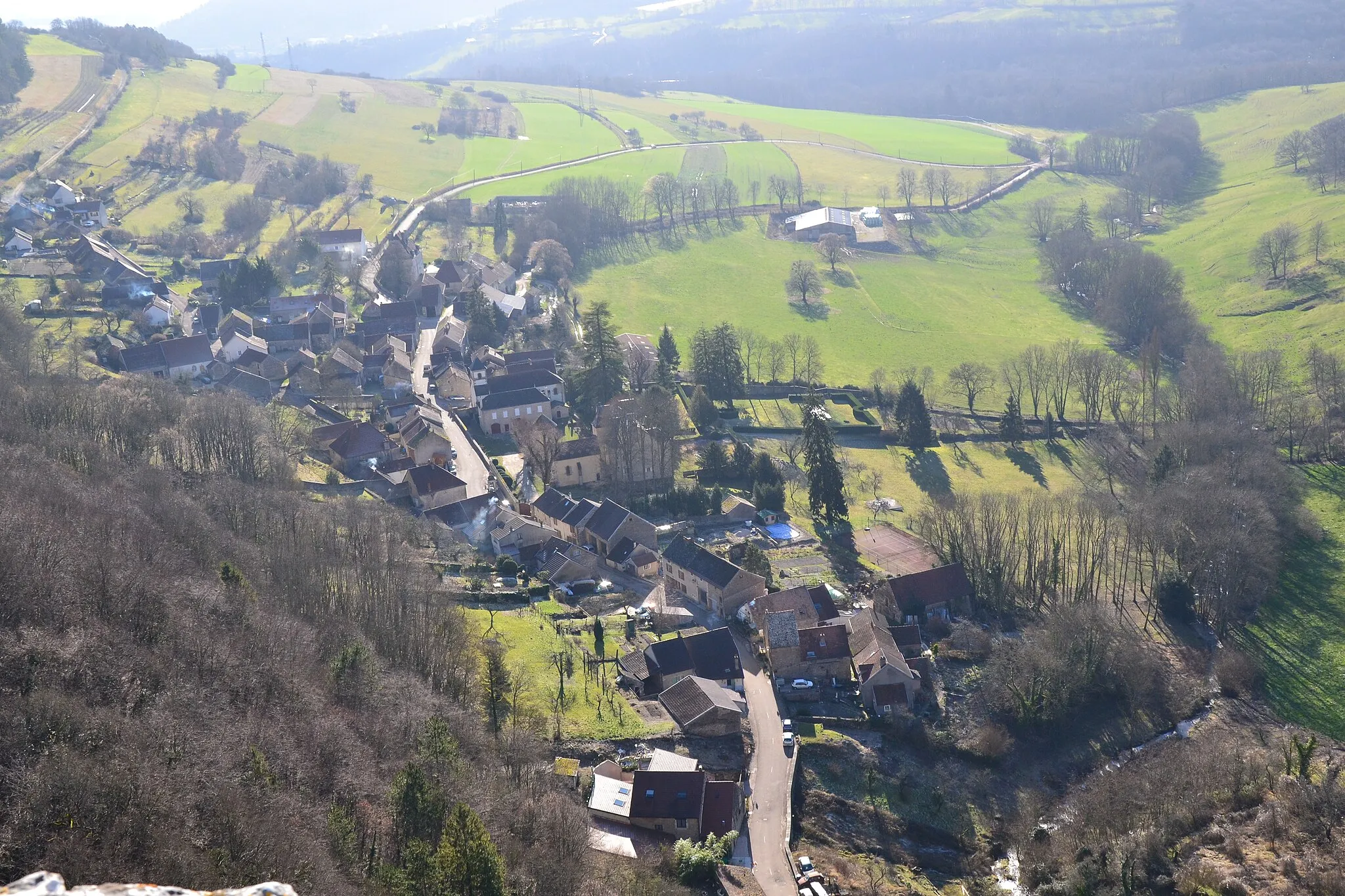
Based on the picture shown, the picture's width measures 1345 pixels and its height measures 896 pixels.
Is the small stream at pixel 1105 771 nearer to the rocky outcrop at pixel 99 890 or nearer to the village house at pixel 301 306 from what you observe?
the rocky outcrop at pixel 99 890

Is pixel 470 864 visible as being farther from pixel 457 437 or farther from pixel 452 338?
pixel 452 338

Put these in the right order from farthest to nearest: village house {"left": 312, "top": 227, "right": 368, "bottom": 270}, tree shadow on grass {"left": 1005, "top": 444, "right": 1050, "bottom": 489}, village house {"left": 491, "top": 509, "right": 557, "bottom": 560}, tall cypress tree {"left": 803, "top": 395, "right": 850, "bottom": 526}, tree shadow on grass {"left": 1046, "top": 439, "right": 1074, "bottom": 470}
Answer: village house {"left": 312, "top": 227, "right": 368, "bottom": 270}, tree shadow on grass {"left": 1046, "top": 439, "right": 1074, "bottom": 470}, tree shadow on grass {"left": 1005, "top": 444, "right": 1050, "bottom": 489}, tall cypress tree {"left": 803, "top": 395, "right": 850, "bottom": 526}, village house {"left": 491, "top": 509, "right": 557, "bottom": 560}

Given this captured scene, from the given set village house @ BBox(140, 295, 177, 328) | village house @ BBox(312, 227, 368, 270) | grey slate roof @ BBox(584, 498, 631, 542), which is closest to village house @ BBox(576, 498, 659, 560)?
grey slate roof @ BBox(584, 498, 631, 542)

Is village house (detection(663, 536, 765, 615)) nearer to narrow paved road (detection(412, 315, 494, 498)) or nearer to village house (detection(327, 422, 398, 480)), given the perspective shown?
narrow paved road (detection(412, 315, 494, 498))

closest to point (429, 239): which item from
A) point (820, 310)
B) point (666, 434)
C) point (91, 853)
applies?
point (820, 310)

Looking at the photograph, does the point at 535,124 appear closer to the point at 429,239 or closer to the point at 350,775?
the point at 429,239

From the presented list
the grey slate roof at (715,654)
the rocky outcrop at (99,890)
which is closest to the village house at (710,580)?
the grey slate roof at (715,654)

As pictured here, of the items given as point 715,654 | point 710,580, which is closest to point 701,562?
point 710,580
